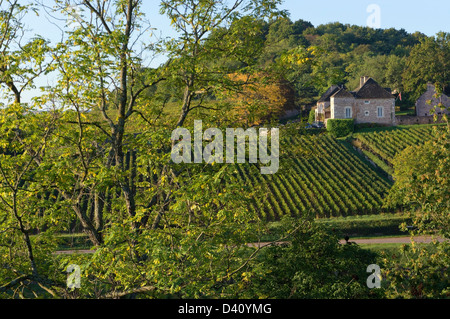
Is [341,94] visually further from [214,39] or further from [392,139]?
[214,39]

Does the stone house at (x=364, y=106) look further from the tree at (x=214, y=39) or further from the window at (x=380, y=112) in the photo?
the tree at (x=214, y=39)

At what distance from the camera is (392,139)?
46.8 metres

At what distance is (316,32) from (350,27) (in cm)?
1129

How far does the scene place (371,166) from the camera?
39281 mm

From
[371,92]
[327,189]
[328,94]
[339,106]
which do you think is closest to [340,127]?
[339,106]

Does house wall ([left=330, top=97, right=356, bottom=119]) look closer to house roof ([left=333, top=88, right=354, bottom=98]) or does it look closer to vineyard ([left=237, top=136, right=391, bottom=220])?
house roof ([left=333, top=88, right=354, bottom=98])

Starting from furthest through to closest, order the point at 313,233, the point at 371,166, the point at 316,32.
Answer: the point at 316,32
the point at 371,166
the point at 313,233

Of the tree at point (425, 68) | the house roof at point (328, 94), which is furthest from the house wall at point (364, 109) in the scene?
the tree at point (425, 68)

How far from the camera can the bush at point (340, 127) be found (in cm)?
5072

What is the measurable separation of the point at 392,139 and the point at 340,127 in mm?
6511
